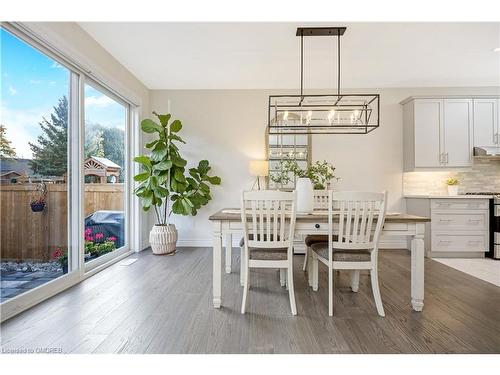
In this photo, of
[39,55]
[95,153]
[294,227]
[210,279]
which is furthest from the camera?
[95,153]

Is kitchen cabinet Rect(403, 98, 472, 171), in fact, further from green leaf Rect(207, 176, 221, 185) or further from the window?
the window

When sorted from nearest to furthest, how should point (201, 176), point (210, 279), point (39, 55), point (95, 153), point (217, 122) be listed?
point (39, 55) → point (210, 279) → point (95, 153) → point (201, 176) → point (217, 122)

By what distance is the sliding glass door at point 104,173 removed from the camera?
3.24m

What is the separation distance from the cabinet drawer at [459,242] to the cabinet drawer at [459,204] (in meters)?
0.40

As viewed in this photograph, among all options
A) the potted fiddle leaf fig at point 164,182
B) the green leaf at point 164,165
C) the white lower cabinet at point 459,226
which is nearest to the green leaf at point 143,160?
the potted fiddle leaf fig at point 164,182

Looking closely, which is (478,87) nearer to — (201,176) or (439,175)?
(439,175)

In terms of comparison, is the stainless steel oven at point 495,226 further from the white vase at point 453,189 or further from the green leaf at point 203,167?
the green leaf at point 203,167

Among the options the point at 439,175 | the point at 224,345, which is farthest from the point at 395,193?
the point at 224,345

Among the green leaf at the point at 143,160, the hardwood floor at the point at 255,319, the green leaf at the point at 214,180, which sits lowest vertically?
the hardwood floor at the point at 255,319

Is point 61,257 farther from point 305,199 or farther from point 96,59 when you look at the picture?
point 305,199

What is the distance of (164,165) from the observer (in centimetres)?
391

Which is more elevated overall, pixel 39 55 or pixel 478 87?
pixel 478 87
